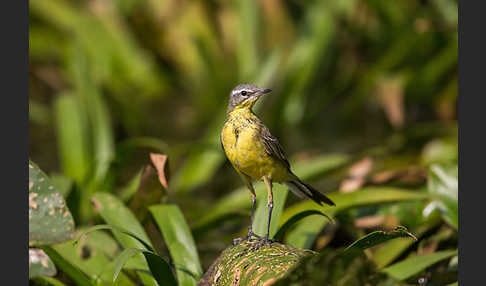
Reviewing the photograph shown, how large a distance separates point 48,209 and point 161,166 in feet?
1.96

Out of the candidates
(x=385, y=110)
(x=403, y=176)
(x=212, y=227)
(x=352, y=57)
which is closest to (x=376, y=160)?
(x=403, y=176)

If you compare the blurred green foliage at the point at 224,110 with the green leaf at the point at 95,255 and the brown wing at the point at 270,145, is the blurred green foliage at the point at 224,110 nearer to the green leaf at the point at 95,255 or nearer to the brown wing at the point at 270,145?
the green leaf at the point at 95,255

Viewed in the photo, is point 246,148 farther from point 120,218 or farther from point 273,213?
point 120,218

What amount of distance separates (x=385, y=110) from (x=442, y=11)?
52.1 inches

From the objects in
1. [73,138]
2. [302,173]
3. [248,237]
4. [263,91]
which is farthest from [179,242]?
[73,138]

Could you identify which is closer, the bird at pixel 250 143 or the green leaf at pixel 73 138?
the bird at pixel 250 143

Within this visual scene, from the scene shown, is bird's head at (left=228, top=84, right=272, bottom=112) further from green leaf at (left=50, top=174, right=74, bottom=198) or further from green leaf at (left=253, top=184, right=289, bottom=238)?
green leaf at (left=50, top=174, right=74, bottom=198)

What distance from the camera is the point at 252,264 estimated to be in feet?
8.83

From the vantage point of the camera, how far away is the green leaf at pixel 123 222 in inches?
134

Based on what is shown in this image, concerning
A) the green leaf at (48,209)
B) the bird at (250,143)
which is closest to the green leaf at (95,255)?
the green leaf at (48,209)

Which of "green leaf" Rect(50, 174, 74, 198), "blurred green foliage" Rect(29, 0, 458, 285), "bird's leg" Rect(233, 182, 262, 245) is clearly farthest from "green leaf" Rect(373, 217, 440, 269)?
"green leaf" Rect(50, 174, 74, 198)

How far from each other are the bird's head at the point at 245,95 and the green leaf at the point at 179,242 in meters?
0.87

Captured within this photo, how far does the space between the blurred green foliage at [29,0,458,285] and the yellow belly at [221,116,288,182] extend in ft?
1.82

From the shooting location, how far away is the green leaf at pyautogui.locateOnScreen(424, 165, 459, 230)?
4035 mm
